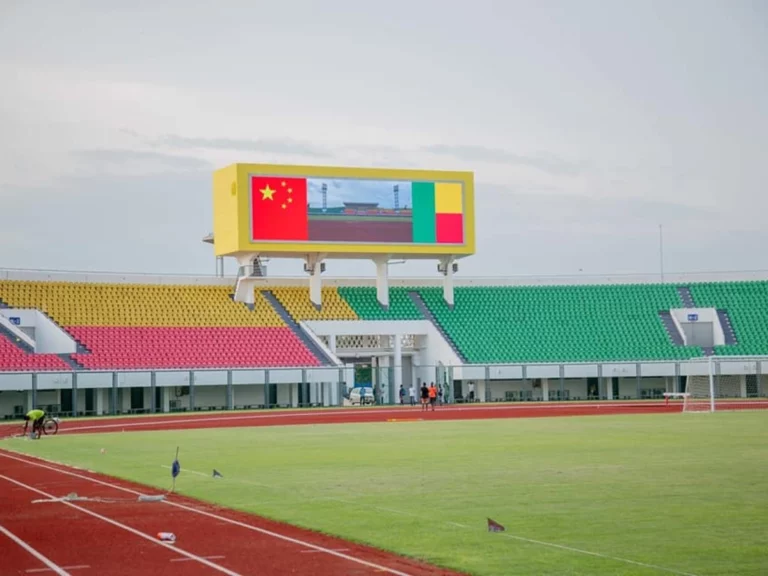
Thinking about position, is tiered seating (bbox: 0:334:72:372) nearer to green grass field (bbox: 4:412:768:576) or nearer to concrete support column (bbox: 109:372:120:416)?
concrete support column (bbox: 109:372:120:416)

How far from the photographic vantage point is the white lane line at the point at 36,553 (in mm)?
14016

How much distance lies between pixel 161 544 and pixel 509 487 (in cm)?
726

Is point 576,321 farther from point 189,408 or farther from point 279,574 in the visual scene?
point 279,574

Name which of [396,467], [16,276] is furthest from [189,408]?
[396,467]

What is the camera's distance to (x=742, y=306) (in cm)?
7769

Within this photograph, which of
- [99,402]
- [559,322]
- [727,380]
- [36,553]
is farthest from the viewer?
[559,322]

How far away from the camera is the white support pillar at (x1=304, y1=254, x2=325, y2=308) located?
72000mm

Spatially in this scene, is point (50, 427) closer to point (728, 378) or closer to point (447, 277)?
point (447, 277)

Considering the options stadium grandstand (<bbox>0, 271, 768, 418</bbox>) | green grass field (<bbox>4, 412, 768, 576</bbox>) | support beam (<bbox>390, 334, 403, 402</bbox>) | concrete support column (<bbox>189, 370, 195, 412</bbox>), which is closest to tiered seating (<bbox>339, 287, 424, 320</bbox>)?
stadium grandstand (<bbox>0, 271, 768, 418</bbox>)

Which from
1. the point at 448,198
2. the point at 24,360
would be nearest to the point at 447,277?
the point at 448,198

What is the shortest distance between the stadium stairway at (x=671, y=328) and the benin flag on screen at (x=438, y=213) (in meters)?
14.4

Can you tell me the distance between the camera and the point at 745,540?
14.8 meters

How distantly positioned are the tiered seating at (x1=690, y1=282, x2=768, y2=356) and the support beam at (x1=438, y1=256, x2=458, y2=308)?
1604 cm

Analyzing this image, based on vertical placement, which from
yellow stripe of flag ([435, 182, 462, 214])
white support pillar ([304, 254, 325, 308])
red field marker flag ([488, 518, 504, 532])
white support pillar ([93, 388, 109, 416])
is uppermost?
yellow stripe of flag ([435, 182, 462, 214])
